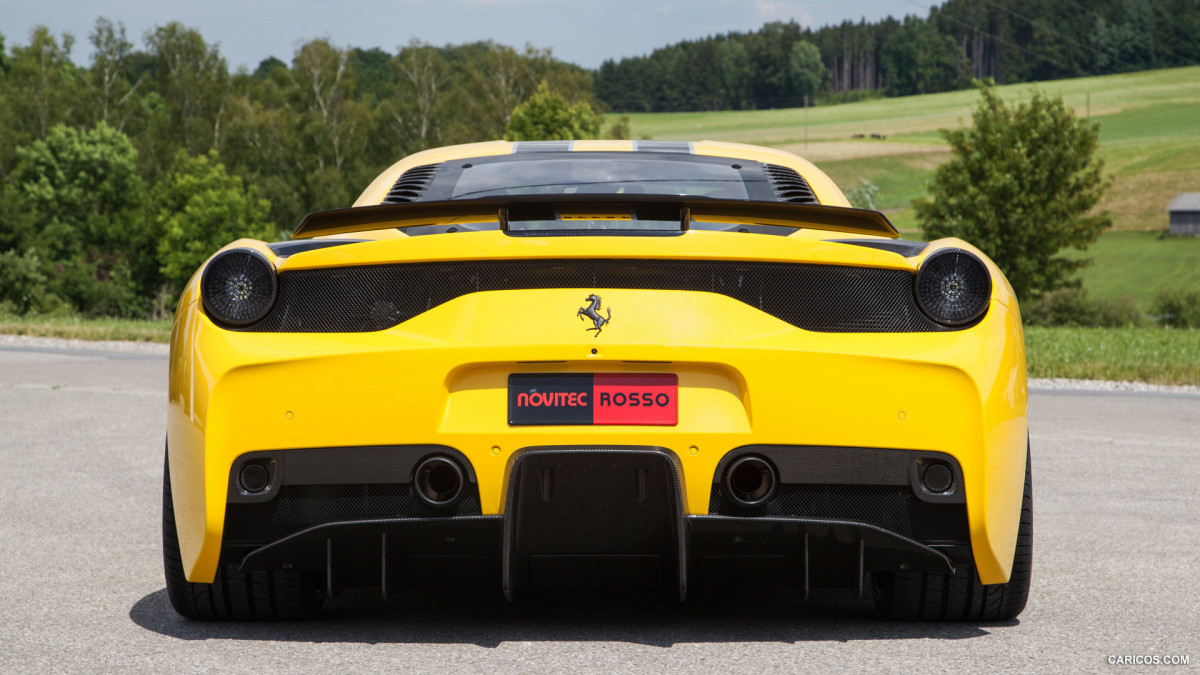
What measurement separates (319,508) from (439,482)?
0.28 meters

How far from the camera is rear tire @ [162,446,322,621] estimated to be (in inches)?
122

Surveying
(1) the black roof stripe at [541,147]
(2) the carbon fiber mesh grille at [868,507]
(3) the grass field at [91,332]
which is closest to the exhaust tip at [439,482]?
(2) the carbon fiber mesh grille at [868,507]

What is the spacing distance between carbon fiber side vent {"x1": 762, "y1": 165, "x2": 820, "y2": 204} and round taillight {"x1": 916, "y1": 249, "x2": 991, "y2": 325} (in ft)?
3.37

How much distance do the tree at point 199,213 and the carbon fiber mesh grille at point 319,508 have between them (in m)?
56.5

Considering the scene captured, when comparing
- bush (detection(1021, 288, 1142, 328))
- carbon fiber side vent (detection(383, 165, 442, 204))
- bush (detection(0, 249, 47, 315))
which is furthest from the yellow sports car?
bush (detection(0, 249, 47, 315))

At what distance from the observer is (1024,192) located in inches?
1540

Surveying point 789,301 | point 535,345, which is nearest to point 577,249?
point 535,345

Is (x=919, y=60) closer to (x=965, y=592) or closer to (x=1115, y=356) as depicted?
(x=1115, y=356)

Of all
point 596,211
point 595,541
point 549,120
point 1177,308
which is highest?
point 549,120

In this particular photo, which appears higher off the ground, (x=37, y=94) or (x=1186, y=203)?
(x=37, y=94)

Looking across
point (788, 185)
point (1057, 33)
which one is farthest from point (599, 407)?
point (1057, 33)

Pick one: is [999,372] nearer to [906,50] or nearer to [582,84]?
[582,84]

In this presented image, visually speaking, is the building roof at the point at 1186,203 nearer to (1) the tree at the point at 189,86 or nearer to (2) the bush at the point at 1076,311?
(2) the bush at the point at 1076,311

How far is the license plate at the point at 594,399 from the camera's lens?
2705 mm
